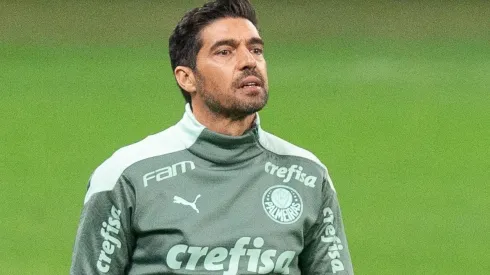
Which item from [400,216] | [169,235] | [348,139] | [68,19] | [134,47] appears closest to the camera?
[169,235]

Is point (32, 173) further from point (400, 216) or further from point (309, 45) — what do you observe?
point (309, 45)

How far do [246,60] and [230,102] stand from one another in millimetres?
118

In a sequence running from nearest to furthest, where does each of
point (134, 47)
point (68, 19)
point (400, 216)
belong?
point (400, 216), point (134, 47), point (68, 19)

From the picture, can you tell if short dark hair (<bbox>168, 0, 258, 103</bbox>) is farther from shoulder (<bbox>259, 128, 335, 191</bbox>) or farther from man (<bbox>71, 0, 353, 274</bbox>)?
shoulder (<bbox>259, 128, 335, 191</bbox>)

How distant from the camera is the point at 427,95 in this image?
744 centimetres

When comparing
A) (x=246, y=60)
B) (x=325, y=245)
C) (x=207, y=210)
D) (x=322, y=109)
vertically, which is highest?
(x=246, y=60)

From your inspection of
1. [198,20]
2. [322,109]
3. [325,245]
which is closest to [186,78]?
[198,20]

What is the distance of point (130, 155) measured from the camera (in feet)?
10.3

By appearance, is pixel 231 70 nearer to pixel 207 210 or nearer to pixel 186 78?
pixel 186 78

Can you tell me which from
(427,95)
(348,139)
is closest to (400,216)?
(348,139)

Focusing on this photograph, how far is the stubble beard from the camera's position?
3.14 m

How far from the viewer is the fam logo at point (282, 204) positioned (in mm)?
3135

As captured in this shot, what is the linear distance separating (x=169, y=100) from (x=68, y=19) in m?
1.84

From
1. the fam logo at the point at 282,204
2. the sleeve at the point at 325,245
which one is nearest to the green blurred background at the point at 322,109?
the sleeve at the point at 325,245
